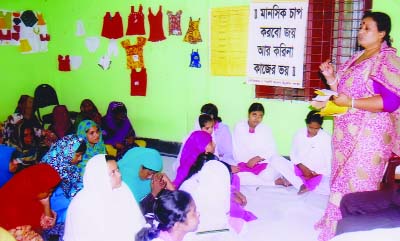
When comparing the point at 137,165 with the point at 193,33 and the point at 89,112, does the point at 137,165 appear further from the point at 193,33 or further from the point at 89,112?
the point at 89,112

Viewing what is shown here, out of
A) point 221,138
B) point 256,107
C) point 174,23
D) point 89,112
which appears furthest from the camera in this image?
point 89,112

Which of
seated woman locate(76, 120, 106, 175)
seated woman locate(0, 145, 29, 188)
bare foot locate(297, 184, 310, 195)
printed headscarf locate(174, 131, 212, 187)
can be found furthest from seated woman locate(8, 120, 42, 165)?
bare foot locate(297, 184, 310, 195)

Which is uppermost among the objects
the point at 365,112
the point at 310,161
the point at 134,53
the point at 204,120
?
the point at 134,53

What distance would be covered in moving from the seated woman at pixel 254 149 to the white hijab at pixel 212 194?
141cm

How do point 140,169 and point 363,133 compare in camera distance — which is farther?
point 140,169

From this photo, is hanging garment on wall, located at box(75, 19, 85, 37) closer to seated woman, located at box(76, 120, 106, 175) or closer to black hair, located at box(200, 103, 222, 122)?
black hair, located at box(200, 103, 222, 122)

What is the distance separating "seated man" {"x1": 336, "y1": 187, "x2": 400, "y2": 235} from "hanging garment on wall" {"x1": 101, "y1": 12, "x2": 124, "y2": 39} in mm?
3990

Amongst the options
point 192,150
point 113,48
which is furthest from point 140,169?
point 113,48

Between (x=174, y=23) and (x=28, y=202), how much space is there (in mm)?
3160

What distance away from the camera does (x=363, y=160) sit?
9.39ft

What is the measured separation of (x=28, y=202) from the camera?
8.72 ft

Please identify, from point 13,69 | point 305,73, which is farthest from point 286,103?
point 13,69

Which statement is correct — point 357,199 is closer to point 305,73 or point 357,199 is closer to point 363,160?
point 363,160

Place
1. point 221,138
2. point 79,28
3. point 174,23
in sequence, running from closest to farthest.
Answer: point 221,138 < point 174,23 < point 79,28
